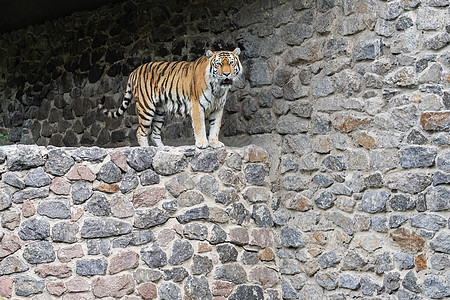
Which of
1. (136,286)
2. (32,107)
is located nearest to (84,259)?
(136,286)

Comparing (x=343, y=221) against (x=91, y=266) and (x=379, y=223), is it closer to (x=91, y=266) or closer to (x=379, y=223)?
(x=379, y=223)

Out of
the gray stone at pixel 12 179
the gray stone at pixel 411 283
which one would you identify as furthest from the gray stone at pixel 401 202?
the gray stone at pixel 12 179

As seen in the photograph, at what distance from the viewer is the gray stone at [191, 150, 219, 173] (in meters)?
5.64

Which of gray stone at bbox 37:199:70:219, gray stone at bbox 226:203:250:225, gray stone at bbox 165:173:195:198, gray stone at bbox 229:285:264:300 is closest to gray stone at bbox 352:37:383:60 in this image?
gray stone at bbox 226:203:250:225

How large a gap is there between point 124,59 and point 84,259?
3165 mm

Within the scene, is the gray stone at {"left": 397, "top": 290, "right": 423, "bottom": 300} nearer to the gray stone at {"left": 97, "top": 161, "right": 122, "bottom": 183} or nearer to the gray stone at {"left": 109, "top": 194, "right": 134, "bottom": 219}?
the gray stone at {"left": 109, "top": 194, "right": 134, "bottom": 219}

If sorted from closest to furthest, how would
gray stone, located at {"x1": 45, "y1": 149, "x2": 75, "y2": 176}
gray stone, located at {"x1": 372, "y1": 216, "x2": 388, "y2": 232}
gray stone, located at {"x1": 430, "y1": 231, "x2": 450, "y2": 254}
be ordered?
1. gray stone, located at {"x1": 430, "y1": 231, "x2": 450, "y2": 254}
2. gray stone, located at {"x1": 45, "y1": 149, "x2": 75, "y2": 176}
3. gray stone, located at {"x1": 372, "y1": 216, "x2": 388, "y2": 232}

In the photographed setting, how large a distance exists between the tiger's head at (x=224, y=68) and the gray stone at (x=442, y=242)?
6.60 feet

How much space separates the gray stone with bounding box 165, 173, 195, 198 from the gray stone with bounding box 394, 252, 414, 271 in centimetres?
171

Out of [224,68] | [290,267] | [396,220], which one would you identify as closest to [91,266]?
[290,267]

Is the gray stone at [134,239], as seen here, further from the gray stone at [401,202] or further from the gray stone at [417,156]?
the gray stone at [417,156]

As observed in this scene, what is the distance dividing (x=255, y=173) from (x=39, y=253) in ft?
6.50

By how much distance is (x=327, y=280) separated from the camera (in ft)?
18.6

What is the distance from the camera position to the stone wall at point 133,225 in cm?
507
